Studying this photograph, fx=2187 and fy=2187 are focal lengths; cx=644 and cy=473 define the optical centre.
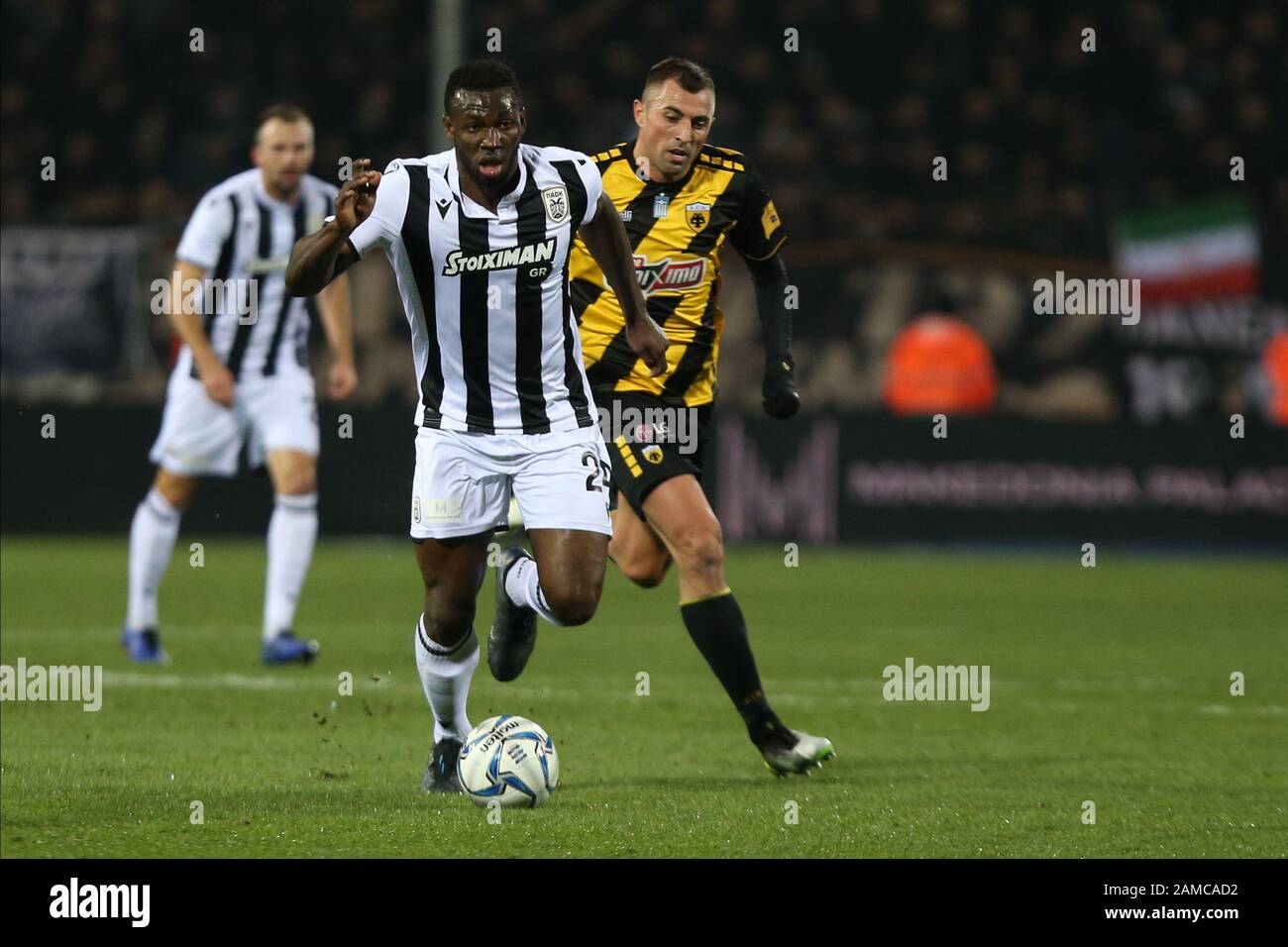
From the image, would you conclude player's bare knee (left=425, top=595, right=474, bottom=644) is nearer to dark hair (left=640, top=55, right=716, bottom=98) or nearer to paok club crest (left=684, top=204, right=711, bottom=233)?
paok club crest (left=684, top=204, right=711, bottom=233)

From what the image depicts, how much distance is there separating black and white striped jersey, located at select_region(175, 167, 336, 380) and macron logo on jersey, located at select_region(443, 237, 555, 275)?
11.8 ft

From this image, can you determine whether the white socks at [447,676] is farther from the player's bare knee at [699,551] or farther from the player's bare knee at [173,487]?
the player's bare knee at [173,487]

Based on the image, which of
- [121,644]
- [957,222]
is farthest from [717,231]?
[957,222]

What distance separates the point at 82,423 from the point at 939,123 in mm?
8655

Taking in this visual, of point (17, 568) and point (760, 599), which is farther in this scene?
point (17, 568)

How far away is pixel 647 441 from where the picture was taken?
6742mm

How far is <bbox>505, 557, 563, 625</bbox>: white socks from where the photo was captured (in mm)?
6086

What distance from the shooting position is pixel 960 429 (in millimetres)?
15734

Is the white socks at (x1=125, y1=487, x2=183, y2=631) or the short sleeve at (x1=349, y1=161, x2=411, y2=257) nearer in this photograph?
the short sleeve at (x1=349, y1=161, x2=411, y2=257)

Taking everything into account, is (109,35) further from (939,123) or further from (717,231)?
(717,231)

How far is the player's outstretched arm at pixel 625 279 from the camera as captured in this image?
237 inches

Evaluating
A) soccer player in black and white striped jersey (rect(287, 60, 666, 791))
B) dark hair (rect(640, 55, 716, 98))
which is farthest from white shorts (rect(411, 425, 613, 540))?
dark hair (rect(640, 55, 716, 98))

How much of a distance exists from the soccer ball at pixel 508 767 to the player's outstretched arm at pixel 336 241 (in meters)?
1.26
